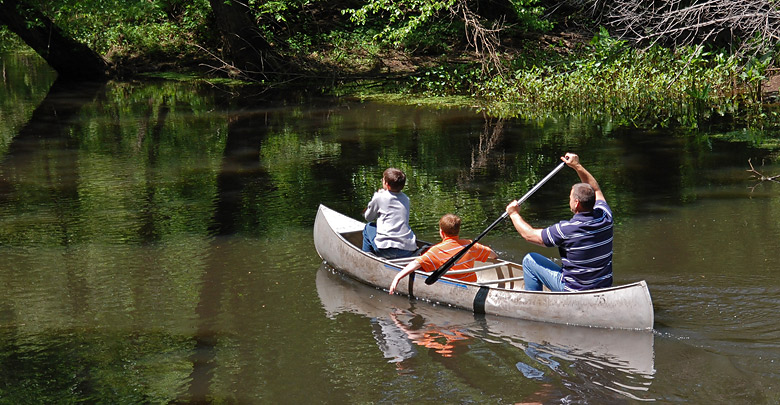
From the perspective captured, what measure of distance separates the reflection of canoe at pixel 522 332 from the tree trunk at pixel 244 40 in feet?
51.1

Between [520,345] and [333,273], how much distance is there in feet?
Result: 8.26

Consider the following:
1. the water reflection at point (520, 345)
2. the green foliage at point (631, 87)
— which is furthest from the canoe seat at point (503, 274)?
the green foliage at point (631, 87)

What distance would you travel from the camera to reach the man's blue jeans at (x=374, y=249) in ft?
27.4

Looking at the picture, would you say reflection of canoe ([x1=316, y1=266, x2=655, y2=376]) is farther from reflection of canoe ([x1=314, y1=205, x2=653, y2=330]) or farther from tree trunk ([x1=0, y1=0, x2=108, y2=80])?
tree trunk ([x1=0, y1=0, x2=108, y2=80])

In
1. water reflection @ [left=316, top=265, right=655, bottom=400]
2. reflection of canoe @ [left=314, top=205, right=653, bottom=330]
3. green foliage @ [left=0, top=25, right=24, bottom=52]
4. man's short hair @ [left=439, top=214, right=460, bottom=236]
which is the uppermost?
green foliage @ [left=0, top=25, right=24, bottom=52]

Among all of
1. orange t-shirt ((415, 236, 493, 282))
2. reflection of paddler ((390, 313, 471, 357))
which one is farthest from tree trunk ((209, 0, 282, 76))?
reflection of paddler ((390, 313, 471, 357))

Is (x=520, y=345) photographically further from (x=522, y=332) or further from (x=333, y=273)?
(x=333, y=273)

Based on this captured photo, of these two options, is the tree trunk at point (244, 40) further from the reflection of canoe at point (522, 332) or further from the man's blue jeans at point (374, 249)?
the reflection of canoe at point (522, 332)

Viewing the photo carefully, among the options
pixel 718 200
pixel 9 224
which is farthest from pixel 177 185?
pixel 718 200

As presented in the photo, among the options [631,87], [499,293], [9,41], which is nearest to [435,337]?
[499,293]

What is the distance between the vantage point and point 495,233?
9.51 metres

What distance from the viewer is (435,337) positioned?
23.1 ft

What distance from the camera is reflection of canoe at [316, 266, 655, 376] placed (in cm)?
648

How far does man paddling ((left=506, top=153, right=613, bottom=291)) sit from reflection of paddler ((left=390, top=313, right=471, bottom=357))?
2.96ft
